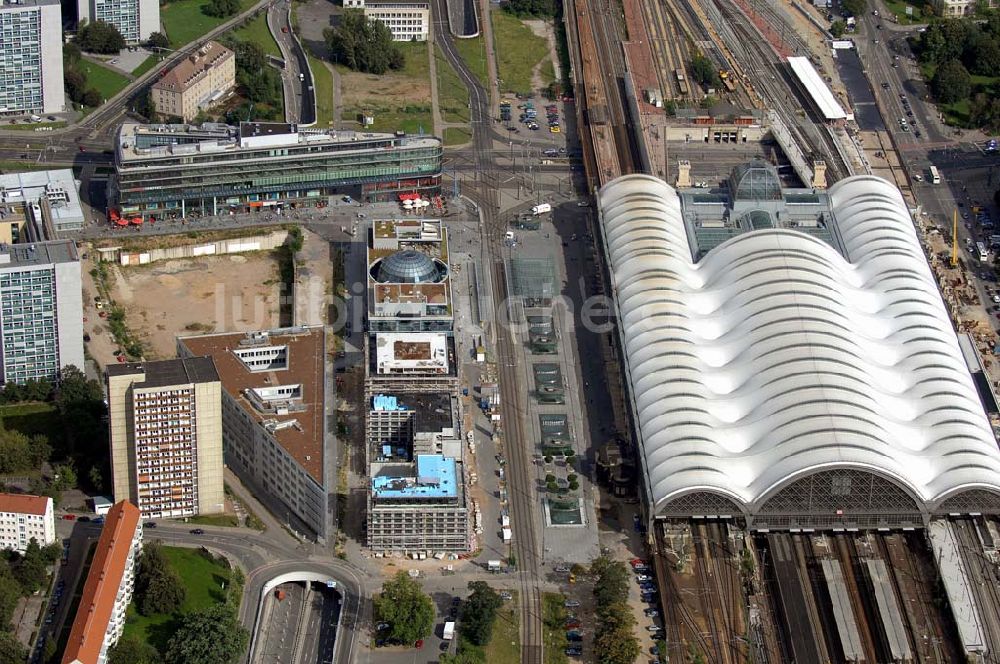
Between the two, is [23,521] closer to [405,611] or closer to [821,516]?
[405,611]

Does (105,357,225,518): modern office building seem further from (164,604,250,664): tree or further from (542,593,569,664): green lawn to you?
(542,593,569,664): green lawn

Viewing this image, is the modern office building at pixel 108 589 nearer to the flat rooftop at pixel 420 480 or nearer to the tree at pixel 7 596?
the tree at pixel 7 596

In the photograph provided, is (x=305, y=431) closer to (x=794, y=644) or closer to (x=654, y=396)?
(x=654, y=396)

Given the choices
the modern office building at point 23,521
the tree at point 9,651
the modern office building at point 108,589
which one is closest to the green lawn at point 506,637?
the modern office building at point 108,589

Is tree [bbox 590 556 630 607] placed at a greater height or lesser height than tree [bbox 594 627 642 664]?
greater

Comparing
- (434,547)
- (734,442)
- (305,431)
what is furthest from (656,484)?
(305,431)

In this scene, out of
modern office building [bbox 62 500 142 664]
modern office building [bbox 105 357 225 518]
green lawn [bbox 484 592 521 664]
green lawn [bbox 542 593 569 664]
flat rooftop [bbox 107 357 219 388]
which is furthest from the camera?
flat rooftop [bbox 107 357 219 388]

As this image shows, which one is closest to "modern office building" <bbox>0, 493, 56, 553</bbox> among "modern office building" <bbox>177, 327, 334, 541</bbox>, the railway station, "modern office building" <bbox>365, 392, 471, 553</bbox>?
"modern office building" <bbox>177, 327, 334, 541</bbox>
